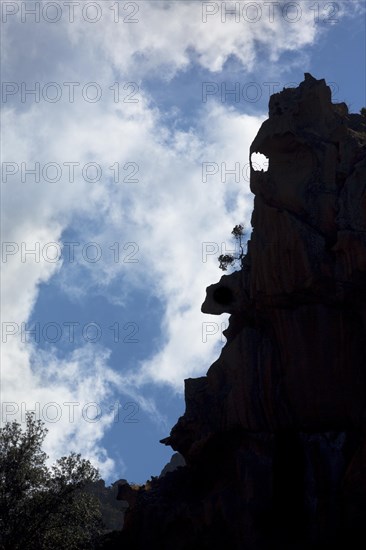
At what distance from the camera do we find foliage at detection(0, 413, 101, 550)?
3722cm

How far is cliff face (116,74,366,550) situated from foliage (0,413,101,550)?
9.95 ft

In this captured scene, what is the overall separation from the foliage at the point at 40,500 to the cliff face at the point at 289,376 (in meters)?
3.03

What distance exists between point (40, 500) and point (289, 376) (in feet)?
46.0

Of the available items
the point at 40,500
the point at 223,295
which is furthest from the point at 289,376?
the point at 40,500

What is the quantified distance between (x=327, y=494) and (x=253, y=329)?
8123 millimetres

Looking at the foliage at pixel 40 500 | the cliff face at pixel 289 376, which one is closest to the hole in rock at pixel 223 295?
the cliff face at pixel 289 376

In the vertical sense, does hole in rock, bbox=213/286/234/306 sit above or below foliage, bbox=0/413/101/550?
above

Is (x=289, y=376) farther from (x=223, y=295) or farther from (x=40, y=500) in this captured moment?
(x=40, y=500)

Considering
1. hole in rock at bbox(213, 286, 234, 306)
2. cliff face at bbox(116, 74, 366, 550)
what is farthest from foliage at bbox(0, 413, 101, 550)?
hole in rock at bbox(213, 286, 234, 306)

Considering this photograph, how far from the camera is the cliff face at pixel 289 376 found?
3078 centimetres

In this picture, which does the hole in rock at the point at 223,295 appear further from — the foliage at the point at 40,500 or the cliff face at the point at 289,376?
the foliage at the point at 40,500

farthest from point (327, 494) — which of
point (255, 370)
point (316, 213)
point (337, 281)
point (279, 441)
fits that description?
point (316, 213)

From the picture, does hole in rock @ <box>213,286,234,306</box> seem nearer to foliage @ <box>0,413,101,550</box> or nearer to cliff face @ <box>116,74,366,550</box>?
cliff face @ <box>116,74,366,550</box>

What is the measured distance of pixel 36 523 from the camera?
37.7 m
